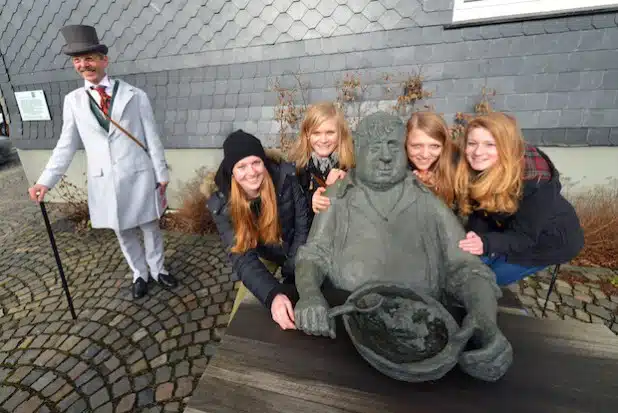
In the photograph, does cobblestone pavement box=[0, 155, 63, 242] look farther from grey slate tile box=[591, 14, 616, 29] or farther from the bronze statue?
grey slate tile box=[591, 14, 616, 29]

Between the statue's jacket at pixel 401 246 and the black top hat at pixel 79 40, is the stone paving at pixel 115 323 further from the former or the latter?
the black top hat at pixel 79 40

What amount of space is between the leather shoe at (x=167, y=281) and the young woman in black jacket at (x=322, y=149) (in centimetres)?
214

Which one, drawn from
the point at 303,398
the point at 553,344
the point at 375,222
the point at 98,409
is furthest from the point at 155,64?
the point at 553,344

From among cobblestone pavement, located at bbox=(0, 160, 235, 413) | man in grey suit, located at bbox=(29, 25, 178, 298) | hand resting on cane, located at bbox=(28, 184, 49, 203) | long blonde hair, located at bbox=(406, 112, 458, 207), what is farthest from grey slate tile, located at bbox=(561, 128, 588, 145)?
hand resting on cane, located at bbox=(28, 184, 49, 203)

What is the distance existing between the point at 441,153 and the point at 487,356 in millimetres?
1299

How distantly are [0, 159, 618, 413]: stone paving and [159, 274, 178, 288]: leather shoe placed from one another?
0.31 feet

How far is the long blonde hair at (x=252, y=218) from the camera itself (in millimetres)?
2059

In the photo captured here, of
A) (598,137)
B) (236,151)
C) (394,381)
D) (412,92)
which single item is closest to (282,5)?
(412,92)

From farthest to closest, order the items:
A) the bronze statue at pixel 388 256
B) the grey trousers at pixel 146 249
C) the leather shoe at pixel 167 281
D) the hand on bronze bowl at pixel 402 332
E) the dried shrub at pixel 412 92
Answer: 1. the dried shrub at pixel 412 92
2. the leather shoe at pixel 167 281
3. the grey trousers at pixel 146 249
4. the bronze statue at pixel 388 256
5. the hand on bronze bowl at pixel 402 332

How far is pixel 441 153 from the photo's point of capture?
208 centimetres

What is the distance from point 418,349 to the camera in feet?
4.02

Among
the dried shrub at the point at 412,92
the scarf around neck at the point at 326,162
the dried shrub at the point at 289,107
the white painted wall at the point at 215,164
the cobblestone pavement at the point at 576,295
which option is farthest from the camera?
the dried shrub at the point at 289,107

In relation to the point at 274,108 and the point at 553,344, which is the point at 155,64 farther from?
the point at 553,344

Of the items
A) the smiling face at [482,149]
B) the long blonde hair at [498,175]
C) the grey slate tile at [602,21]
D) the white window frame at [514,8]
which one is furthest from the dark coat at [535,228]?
the grey slate tile at [602,21]
